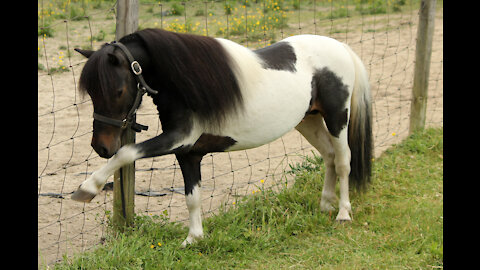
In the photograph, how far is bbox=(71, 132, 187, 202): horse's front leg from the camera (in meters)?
2.99

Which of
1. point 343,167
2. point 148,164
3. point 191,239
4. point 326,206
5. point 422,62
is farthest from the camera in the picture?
point 422,62

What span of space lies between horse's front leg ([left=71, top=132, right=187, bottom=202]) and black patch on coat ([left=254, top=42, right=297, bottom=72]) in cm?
83

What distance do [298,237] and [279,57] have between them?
1339 mm

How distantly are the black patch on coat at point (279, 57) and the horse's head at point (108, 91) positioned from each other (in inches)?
38.3

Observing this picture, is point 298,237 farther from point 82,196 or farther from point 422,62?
point 422,62

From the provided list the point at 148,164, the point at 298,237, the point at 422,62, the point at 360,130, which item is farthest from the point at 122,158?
the point at 422,62

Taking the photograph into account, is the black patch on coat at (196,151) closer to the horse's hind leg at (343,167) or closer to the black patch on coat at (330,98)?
the black patch on coat at (330,98)

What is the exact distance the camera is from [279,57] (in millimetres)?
3650

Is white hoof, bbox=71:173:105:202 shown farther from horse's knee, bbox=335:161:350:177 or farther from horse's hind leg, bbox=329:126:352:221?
horse's knee, bbox=335:161:350:177

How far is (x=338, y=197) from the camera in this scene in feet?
14.8

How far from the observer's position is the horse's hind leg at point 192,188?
351 cm

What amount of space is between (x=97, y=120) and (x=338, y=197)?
234 centimetres
